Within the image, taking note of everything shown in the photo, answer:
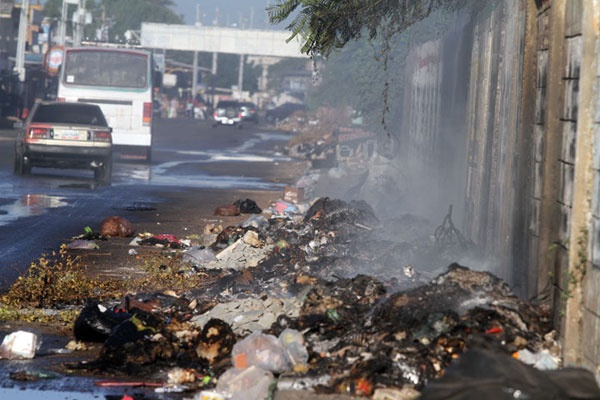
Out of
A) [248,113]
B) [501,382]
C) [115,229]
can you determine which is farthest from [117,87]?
[248,113]

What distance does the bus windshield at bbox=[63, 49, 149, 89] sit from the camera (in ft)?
104

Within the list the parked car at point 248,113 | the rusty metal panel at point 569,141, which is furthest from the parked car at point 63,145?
the parked car at point 248,113

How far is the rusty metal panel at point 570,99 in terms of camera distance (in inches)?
277

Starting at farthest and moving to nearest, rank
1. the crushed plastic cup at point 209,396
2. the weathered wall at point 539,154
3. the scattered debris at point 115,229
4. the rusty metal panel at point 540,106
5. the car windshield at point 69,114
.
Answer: the car windshield at point 69,114 → the scattered debris at point 115,229 → the rusty metal panel at point 540,106 → the weathered wall at point 539,154 → the crushed plastic cup at point 209,396

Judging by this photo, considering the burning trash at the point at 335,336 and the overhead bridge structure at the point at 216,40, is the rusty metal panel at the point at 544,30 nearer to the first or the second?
the burning trash at the point at 335,336

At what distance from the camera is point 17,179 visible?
23609 millimetres

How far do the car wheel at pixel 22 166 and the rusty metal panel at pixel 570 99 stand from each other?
18541mm

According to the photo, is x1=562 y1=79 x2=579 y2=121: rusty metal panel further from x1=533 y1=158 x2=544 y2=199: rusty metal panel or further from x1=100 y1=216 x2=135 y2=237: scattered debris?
x1=100 y1=216 x2=135 y2=237: scattered debris

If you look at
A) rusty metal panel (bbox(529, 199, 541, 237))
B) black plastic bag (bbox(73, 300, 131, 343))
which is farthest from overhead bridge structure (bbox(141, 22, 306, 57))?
black plastic bag (bbox(73, 300, 131, 343))

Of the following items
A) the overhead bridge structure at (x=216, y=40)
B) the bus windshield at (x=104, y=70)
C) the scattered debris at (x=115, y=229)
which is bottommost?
the scattered debris at (x=115, y=229)

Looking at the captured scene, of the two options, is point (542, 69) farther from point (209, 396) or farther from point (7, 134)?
→ point (7, 134)

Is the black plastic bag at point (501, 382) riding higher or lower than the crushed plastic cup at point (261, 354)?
higher

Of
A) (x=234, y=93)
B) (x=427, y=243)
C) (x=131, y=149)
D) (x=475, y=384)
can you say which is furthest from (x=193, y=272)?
(x=234, y=93)

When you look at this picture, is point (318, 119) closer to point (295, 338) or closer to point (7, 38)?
point (7, 38)
